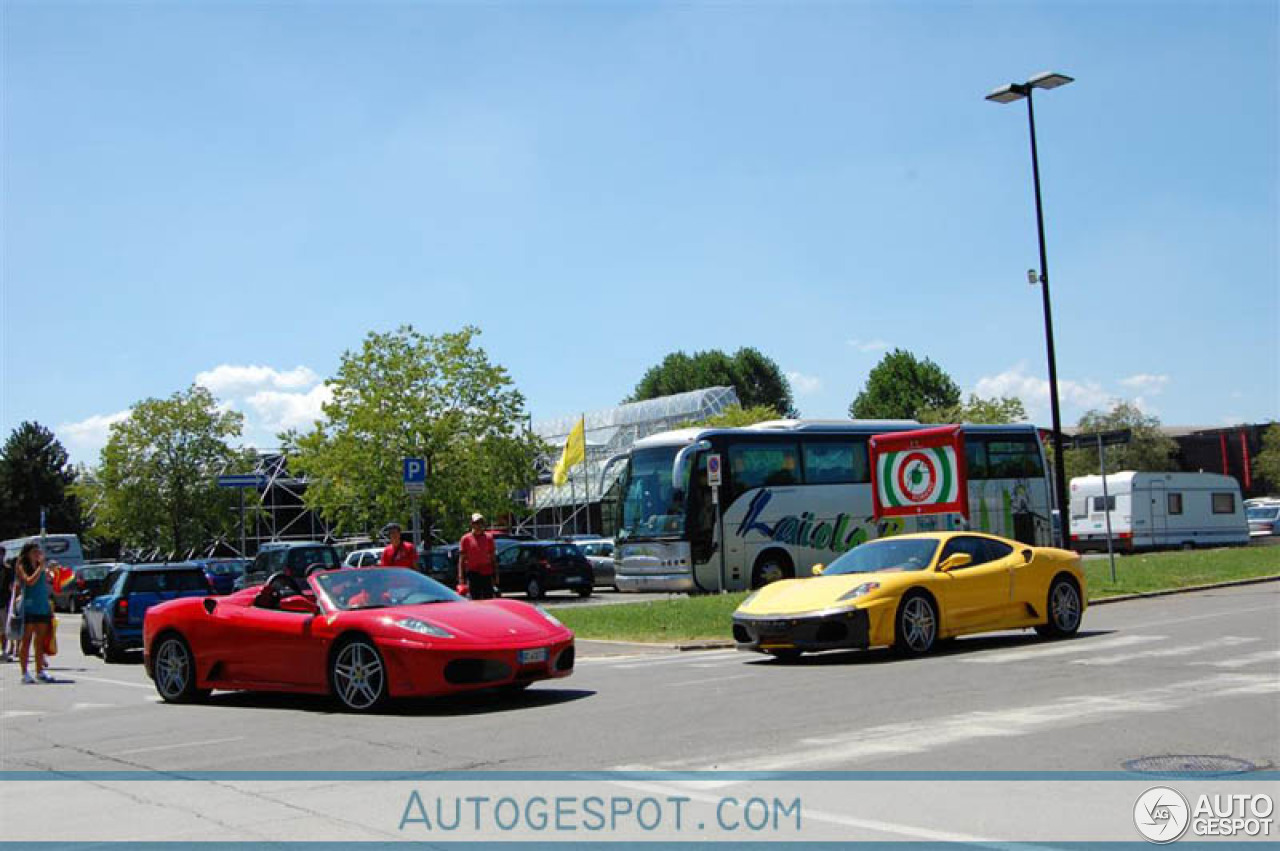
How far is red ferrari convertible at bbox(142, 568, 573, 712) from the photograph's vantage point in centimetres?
1028

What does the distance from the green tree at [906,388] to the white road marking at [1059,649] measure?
77.6m

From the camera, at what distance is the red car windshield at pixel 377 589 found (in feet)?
36.3

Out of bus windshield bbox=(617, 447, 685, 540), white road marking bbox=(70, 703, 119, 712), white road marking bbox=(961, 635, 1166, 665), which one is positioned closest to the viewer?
white road marking bbox=(70, 703, 119, 712)

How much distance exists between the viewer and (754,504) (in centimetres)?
2731

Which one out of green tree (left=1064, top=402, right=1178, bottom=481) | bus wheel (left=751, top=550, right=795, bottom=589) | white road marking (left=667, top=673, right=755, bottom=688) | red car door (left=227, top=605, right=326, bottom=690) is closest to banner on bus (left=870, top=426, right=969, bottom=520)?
bus wheel (left=751, top=550, right=795, bottom=589)

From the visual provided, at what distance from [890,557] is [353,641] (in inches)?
251

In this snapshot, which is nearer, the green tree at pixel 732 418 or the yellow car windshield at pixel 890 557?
the yellow car windshield at pixel 890 557

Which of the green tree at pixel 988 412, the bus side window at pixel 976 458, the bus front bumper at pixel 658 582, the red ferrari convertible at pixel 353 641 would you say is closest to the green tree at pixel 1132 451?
the green tree at pixel 988 412

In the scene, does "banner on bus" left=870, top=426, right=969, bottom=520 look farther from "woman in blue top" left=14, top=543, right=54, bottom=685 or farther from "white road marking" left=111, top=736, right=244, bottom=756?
"white road marking" left=111, top=736, right=244, bottom=756

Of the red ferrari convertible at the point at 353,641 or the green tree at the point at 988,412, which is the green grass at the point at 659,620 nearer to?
the red ferrari convertible at the point at 353,641

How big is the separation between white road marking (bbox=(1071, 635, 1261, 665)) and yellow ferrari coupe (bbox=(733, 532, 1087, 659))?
5.67 feet

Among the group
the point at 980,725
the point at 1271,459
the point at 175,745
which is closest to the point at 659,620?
the point at 175,745

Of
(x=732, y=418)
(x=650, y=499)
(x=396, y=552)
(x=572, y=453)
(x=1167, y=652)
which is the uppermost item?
(x=732, y=418)

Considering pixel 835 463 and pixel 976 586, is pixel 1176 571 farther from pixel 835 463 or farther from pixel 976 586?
pixel 976 586
